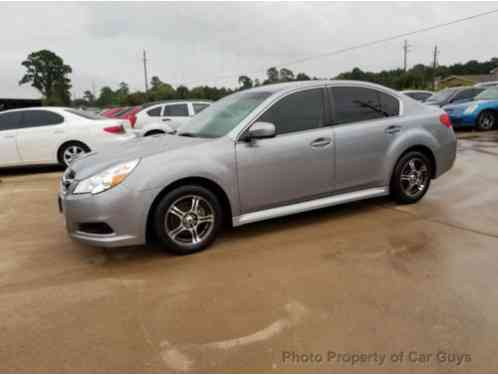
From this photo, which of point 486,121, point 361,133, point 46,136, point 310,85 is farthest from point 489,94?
point 46,136

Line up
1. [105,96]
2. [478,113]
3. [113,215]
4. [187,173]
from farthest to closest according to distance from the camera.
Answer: [105,96]
[478,113]
[187,173]
[113,215]

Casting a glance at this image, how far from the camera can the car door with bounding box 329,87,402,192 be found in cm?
423

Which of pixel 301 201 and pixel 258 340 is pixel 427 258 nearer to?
pixel 301 201

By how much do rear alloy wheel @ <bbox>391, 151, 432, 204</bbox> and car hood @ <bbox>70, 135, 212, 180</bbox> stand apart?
94.0 inches

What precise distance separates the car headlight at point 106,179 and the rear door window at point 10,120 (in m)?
6.04

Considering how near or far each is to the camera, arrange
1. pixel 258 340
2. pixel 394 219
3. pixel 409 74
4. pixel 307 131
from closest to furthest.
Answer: pixel 258 340 → pixel 307 131 → pixel 394 219 → pixel 409 74

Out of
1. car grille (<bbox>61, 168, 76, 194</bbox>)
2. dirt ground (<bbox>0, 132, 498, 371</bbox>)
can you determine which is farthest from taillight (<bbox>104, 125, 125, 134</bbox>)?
car grille (<bbox>61, 168, 76, 194</bbox>)

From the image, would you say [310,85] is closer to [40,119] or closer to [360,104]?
[360,104]

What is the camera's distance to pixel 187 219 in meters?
3.55

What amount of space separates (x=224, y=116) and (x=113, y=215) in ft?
5.44

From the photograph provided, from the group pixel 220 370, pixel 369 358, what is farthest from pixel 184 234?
pixel 369 358

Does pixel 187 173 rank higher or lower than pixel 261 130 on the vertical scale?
lower

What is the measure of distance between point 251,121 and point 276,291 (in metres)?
1.71

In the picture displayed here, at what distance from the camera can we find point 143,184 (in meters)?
3.33
